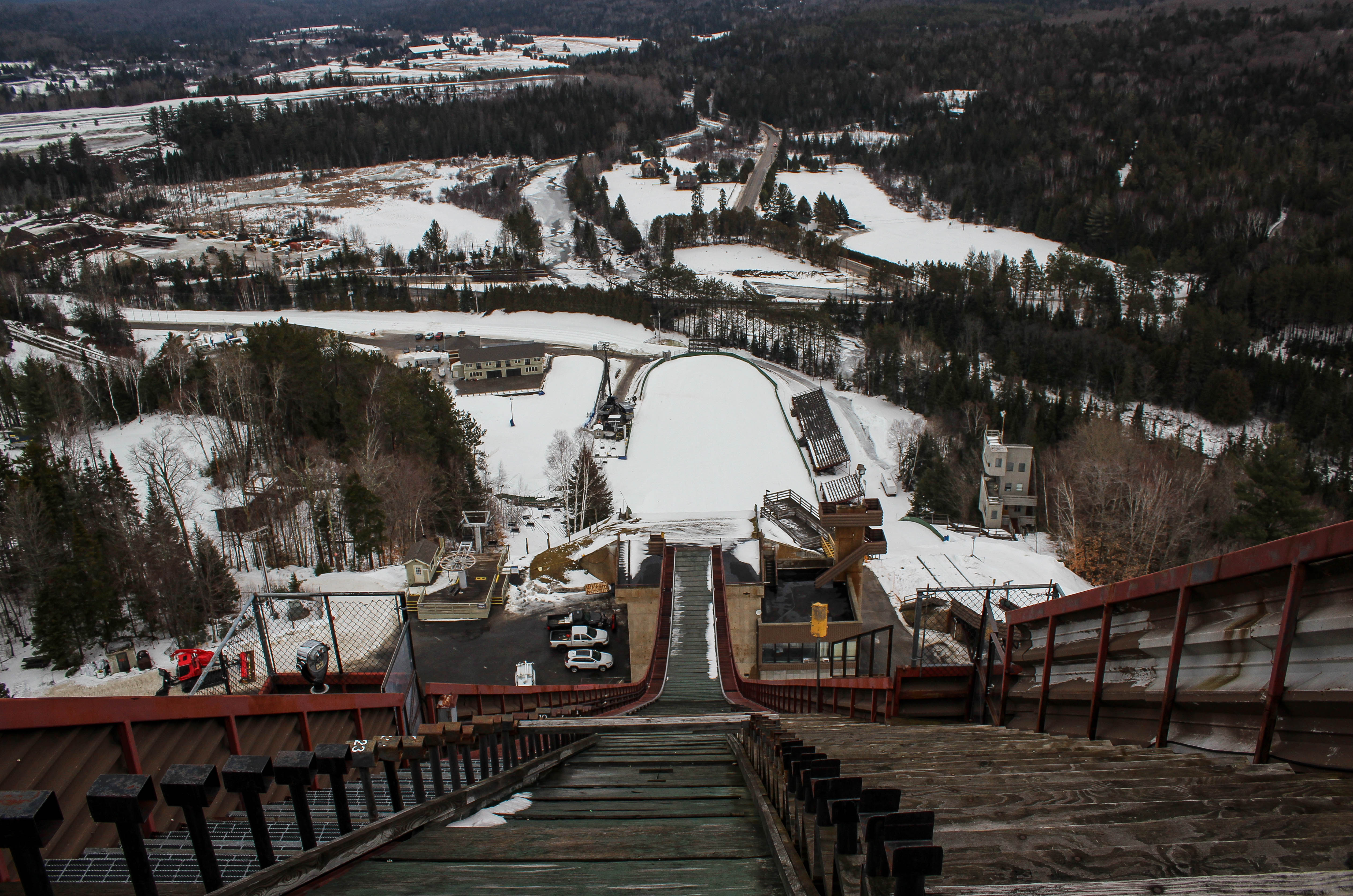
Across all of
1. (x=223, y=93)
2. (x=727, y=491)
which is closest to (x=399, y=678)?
(x=727, y=491)

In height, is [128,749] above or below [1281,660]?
below

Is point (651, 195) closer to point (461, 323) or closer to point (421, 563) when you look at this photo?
point (461, 323)

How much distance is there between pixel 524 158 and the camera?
4370 inches

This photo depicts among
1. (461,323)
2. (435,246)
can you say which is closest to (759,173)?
(435,246)

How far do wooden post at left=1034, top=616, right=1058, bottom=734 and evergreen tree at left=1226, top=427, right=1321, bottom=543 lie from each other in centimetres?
2247

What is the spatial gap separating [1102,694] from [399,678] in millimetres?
5449

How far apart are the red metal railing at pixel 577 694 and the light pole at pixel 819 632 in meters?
2.52

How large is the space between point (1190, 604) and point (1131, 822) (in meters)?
1.59

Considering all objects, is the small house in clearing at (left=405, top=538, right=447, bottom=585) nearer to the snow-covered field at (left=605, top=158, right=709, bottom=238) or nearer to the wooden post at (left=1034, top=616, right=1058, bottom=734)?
the wooden post at (left=1034, top=616, right=1058, bottom=734)

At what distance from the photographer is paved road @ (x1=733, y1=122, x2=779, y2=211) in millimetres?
→ 90812

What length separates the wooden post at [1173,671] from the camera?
3.25 metres

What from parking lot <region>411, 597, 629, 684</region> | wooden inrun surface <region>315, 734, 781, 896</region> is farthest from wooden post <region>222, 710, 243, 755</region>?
parking lot <region>411, 597, 629, 684</region>

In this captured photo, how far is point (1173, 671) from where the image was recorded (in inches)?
130

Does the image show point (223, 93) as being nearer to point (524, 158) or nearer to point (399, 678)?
point (524, 158)
